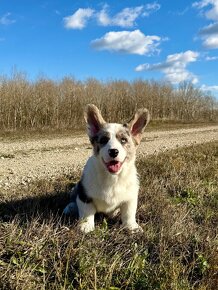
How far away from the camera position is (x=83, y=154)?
14.4m

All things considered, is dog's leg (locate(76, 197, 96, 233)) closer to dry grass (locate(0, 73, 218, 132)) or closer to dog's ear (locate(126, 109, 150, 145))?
dog's ear (locate(126, 109, 150, 145))

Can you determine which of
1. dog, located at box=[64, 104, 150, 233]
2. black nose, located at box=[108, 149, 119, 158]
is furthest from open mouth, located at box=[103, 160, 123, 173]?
black nose, located at box=[108, 149, 119, 158]

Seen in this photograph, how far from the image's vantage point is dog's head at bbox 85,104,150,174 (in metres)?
4.88

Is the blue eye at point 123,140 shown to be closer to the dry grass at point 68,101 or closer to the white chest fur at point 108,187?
the white chest fur at point 108,187

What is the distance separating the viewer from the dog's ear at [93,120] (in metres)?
5.41

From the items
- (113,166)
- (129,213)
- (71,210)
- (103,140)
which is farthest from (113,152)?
(71,210)

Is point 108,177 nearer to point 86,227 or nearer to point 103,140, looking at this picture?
point 103,140

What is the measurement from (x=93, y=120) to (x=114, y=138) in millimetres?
582

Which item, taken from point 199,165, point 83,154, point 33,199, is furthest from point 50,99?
point 33,199

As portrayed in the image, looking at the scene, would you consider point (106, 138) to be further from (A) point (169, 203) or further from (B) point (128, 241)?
(A) point (169, 203)

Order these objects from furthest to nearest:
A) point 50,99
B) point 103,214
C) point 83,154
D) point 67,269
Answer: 1. point 50,99
2. point 83,154
3. point 103,214
4. point 67,269

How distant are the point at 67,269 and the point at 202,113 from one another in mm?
63049

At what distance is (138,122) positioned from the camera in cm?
557

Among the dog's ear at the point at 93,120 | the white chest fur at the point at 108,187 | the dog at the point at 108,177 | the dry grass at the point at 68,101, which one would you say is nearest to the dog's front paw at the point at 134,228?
the dog at the point at 108,177
